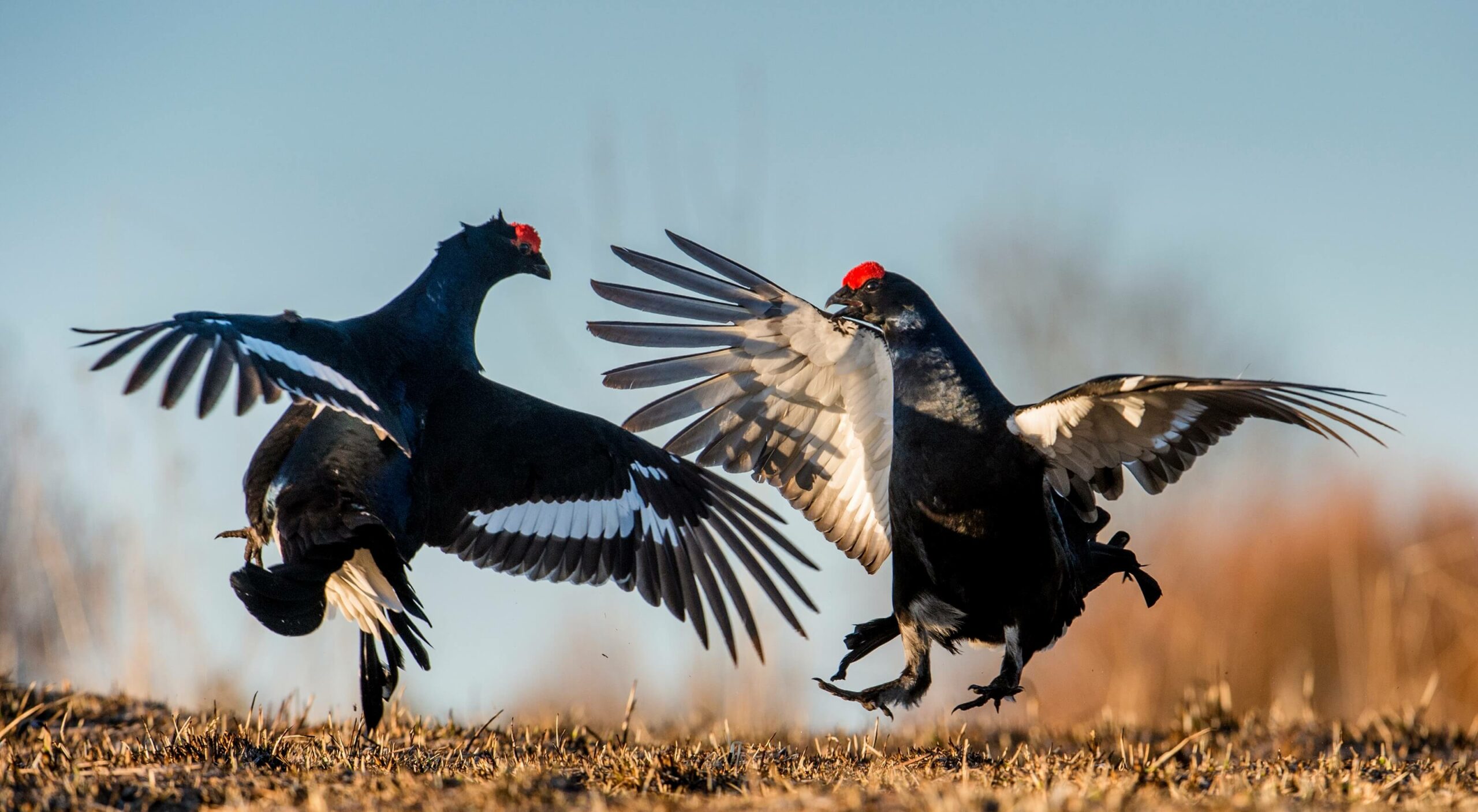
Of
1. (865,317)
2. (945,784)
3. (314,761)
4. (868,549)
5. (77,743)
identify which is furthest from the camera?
(868,549)

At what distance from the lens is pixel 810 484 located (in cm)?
514

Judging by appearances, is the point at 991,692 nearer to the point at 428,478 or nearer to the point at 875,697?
the point at 875,697

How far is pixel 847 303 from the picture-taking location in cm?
476

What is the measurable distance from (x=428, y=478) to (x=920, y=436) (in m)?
1.92

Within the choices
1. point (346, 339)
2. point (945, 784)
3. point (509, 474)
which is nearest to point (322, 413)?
point (346, 339)

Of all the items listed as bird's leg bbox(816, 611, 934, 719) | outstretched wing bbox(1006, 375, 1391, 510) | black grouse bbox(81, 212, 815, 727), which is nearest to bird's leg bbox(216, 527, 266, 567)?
black grouse bbox(81, 212, 815, 727)

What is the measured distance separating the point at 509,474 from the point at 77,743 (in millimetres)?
1804

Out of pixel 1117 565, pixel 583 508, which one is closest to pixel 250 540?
pixel 583 508

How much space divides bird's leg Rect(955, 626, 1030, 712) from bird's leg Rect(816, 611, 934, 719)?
0.49ft

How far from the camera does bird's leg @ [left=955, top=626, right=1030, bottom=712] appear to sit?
3971mm

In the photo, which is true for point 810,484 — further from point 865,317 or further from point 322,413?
point 322,413

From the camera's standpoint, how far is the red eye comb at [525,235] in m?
6.00

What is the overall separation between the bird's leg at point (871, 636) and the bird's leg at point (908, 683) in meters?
0.14

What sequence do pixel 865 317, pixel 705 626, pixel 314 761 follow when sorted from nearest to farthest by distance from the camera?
1. pixel 314 761
2. pixel 865 317
3. pixel 705 626
